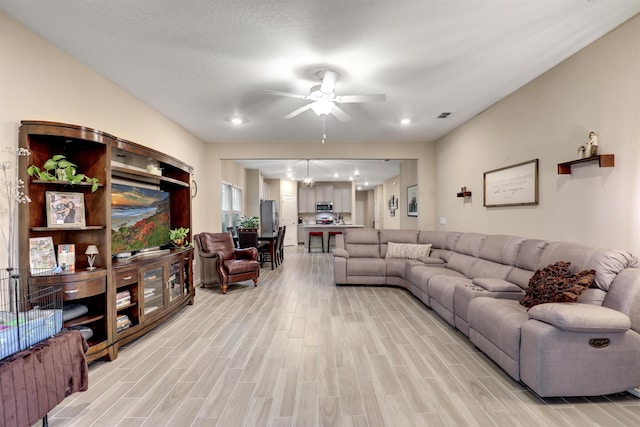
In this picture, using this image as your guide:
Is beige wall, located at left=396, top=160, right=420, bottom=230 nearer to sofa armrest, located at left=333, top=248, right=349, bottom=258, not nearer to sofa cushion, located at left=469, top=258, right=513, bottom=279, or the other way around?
sofa armrest, located at left=333, top=248, right=349, bottom=258

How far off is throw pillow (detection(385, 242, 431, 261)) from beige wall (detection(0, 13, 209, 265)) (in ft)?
13.8

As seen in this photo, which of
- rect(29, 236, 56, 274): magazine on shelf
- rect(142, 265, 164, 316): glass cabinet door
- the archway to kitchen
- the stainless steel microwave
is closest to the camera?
rect(29, 236, 56, 274): magazine on shelf

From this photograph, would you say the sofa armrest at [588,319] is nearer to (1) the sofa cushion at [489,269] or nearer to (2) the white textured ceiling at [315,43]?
(1) the sofa cushion at [489,269]

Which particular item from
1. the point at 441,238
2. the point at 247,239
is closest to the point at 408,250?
the point at 441,238

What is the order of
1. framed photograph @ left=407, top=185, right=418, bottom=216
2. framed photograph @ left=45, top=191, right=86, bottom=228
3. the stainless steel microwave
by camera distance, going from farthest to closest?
the stainless steel microwave < framed photograph @ left=407, top=185, right=418, bottom=216 < framed photograph @ left=45, top=191, right=86, bottom=228

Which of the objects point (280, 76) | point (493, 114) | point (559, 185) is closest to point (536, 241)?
point (559, 185)

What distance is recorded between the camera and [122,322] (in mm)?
2836

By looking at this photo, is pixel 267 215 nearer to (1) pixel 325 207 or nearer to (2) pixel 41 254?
(1) pixel 325 207

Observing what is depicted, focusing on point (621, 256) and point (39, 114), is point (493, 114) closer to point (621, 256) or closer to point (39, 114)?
point (621, 256)

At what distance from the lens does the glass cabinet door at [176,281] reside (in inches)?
143

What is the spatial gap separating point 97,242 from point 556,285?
387 cm

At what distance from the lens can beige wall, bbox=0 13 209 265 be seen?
217 centimetres

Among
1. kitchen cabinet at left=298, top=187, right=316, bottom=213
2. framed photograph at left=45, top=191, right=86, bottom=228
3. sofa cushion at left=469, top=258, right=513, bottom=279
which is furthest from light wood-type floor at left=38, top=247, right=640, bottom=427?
kitchen cabinet at left=298, top=187, right=316, bottom=213

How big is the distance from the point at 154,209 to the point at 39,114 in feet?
4.67
